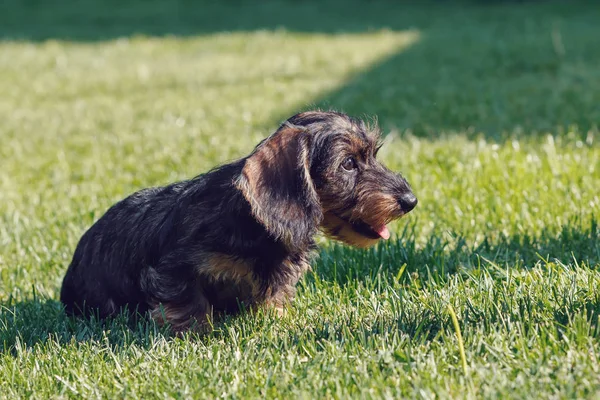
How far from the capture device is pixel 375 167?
12.9 feet

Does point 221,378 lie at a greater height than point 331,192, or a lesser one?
lesser

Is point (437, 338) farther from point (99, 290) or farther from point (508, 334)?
point (99, 290)

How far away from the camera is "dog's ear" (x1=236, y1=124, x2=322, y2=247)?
11.4 ft

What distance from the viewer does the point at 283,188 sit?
3.54m

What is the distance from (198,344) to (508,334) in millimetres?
1337

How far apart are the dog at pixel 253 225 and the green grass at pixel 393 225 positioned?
0.56 ft

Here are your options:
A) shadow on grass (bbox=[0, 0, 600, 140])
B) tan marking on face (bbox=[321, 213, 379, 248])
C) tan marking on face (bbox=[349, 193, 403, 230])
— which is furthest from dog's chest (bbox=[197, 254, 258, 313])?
shadow on grass (bbox=[0, 0, 600, 140])

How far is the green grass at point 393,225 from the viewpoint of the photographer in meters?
3.12

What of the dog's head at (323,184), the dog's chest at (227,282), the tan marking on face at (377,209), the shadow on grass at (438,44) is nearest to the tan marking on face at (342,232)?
the dog's head at (323,184)

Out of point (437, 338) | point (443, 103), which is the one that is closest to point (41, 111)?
point (443, 103)

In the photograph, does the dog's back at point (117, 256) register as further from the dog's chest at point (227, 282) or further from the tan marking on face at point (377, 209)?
the tan marking on face at point (377, 209)

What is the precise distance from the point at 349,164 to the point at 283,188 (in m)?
0.46

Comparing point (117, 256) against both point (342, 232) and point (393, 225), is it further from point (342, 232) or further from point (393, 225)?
point (393, 225)

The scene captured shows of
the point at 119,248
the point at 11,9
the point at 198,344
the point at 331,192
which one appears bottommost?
the point at 198,344
